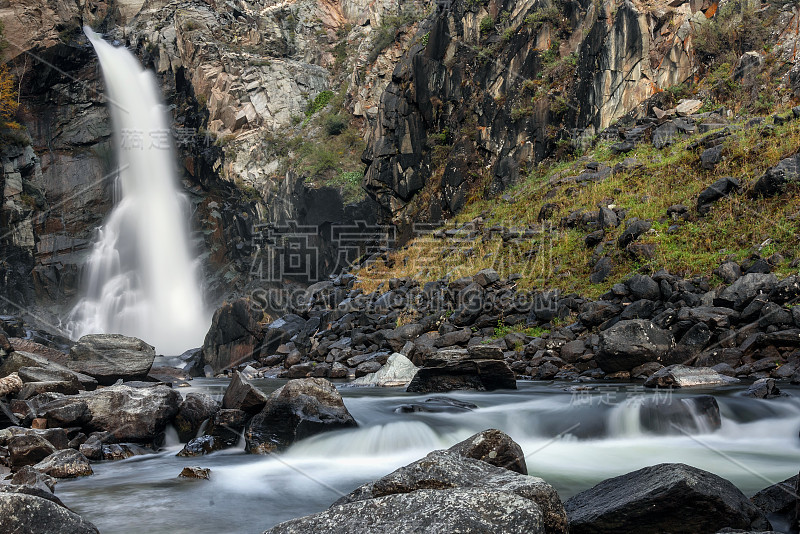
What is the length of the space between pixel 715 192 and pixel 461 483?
487 inches

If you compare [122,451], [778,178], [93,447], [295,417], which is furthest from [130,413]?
[778,178]

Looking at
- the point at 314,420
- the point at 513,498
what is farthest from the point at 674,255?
the point at 513,498

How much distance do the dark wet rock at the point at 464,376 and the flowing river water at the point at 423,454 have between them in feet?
4.39

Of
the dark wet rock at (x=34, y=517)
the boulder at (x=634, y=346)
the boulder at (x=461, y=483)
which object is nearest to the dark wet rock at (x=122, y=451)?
the dark wet rock at (x=34, y=517)

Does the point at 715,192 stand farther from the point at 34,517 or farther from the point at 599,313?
the point at 34,517

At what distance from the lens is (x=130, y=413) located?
7945mm

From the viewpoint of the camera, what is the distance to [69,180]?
1468 inches

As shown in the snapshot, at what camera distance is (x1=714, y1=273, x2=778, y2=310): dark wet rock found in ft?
32.6

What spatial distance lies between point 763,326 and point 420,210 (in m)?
16.5

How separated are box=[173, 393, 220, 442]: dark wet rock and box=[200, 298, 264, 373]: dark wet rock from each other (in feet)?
35.8

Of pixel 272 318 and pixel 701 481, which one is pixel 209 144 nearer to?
pixel 272 318

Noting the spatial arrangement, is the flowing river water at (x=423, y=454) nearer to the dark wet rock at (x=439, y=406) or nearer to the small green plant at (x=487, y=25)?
the dark wet rock at (x=439, y=406)

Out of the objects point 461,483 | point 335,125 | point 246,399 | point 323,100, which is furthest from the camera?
point 323,100

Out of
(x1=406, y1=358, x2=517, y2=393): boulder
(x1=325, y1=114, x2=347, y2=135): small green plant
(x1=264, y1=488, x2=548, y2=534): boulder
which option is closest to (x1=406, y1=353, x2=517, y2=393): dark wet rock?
(x1=406, y1=358, x2=517, y2=393): boulder
